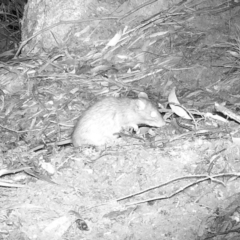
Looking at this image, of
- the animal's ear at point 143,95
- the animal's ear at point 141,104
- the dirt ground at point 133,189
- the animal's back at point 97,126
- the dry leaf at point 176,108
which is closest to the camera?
the dirt ground at point 133,189

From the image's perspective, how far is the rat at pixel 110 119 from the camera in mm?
4832

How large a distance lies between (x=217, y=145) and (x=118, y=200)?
1012mm

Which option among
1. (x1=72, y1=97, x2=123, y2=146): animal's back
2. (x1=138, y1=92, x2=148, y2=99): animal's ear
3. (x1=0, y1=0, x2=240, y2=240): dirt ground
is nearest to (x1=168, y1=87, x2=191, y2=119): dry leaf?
(x1=0, y1=0, x2=240, y2=240): dirt ground

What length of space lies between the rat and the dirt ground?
0.23m

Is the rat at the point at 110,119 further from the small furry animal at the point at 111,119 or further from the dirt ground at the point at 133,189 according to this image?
the dirt ground at the point at 133,189

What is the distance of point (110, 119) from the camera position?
5.02m

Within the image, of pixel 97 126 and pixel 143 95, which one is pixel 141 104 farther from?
pixel 97 126

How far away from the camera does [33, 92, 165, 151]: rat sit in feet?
15.9

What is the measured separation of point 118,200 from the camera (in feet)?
12.3

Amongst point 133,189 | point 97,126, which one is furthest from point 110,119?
point 133,189

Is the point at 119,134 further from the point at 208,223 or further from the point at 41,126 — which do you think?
the point at 208,223

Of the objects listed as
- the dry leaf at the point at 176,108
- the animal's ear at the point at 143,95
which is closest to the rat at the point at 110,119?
the animal's ear at the point at 143,95

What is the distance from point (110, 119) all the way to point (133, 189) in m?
1.31

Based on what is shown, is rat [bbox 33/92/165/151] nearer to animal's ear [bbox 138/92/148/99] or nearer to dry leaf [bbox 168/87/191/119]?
animal's ear [bbox 138/92/148/99]
